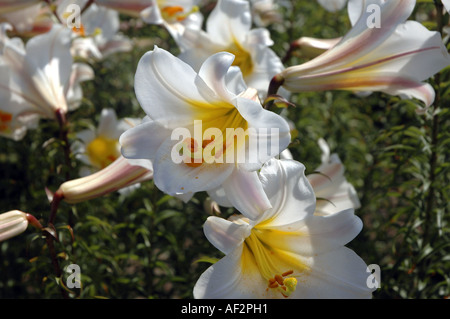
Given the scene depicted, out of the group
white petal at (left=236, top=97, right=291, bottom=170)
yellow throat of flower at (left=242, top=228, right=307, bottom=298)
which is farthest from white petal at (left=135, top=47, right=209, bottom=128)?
yellow throat of flower at (left=242, top=228, right=307, bottom=298)

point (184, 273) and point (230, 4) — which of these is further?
point (184, 273)

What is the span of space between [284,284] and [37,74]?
0.86 metres

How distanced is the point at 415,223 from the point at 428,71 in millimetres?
434

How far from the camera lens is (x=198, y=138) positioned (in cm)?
104

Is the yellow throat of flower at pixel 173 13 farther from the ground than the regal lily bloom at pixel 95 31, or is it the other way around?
the yellow throat of flower at pixel 173 13

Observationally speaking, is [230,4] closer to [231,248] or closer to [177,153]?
[177,153]

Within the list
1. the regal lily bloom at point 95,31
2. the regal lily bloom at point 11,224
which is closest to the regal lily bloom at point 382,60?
the regal lily bloom at point 11,224

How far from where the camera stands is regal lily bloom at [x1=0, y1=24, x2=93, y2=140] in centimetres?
142

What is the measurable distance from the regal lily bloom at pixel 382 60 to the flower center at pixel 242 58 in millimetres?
388

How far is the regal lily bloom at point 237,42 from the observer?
1356 millimetres

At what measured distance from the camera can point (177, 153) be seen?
97 cm

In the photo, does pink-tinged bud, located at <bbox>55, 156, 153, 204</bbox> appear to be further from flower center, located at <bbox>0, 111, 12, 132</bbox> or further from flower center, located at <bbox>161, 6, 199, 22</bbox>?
flower center, located at <bbox>161, 6, 199, 22</bbox>

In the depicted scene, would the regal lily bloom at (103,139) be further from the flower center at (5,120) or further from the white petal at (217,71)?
the white petal at (217,71)
